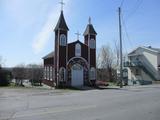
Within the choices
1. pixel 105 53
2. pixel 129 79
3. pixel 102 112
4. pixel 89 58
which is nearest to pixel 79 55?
pixel 89 58

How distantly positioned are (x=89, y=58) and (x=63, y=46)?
13.8ft

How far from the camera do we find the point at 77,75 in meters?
33.3

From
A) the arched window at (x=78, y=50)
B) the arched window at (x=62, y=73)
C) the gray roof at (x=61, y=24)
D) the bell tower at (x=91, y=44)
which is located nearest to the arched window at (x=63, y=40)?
the gray roof at (x=61, y=24)

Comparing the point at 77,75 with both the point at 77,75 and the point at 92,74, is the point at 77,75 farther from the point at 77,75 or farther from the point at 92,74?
the point at 92,74

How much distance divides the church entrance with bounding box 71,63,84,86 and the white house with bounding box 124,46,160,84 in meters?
12.9

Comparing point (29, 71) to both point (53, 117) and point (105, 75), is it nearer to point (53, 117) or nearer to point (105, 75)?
point (105, 75)

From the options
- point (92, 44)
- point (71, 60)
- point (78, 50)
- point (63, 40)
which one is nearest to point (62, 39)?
point (63, 40)

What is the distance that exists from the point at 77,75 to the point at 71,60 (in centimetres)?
210

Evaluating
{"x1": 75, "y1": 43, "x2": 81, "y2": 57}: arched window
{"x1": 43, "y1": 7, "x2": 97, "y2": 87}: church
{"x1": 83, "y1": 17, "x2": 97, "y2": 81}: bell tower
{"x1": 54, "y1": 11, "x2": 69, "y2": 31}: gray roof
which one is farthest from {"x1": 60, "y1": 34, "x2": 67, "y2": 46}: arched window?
{"x1": 83, "y1": 17, "x2": 97, "y2": 81}: bell tower

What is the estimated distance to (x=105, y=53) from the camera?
64.9 meters

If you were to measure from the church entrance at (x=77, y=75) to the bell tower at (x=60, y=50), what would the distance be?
120 cm

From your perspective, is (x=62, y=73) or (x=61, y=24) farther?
(x=61, y=24)

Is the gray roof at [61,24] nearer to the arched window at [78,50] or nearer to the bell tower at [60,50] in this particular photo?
the bell tower at [60,50]

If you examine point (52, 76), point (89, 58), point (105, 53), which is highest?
point (105, 53)
